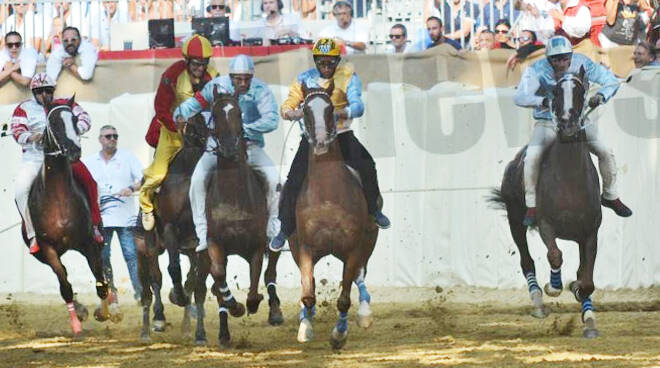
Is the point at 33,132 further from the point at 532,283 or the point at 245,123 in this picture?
the point at 532,283

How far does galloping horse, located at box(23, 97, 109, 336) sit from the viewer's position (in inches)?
559

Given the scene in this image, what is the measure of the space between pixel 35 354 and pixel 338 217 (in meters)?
2.93

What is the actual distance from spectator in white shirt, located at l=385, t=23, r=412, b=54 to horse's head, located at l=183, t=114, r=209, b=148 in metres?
4.56

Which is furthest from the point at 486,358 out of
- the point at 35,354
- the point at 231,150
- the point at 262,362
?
the point at 35,354

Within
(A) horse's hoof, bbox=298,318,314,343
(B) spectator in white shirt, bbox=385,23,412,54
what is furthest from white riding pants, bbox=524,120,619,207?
(B) spectator in white shirt, bbox=385,23,412,54

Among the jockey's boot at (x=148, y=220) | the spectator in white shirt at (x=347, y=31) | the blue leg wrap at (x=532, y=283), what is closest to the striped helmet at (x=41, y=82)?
the jockey's boot at (x=148, y=220)

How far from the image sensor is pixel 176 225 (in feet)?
47.3

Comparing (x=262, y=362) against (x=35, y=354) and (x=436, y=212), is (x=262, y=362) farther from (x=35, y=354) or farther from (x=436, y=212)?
(x=436, y=212)

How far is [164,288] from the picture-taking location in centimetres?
1841

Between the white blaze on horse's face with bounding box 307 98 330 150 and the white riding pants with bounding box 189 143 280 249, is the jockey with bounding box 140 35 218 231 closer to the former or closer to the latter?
the white riding pants with bounding box 189 143 280 249

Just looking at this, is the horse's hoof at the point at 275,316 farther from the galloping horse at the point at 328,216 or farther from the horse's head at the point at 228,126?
the horse's head at the point at 228,126

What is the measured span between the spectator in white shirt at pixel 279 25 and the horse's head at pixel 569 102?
18.2 feet

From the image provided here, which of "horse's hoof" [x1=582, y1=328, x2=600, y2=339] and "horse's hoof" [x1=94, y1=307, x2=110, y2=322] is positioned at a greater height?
"horse's hoof" [x1=582, y1=328, x2=600, y2=339]

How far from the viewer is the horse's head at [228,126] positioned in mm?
13078
